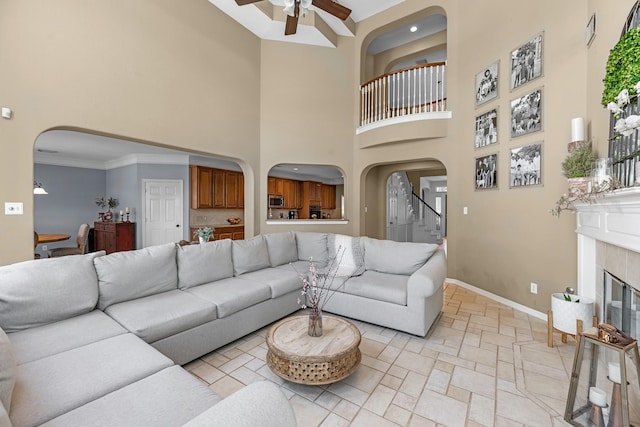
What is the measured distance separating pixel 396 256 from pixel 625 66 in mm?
2355

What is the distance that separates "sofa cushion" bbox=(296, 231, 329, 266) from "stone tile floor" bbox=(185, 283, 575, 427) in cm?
130

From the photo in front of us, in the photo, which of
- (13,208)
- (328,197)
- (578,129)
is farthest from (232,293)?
(328,197)

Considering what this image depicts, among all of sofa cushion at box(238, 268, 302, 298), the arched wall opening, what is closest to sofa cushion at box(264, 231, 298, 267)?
sofa cushion at box(238, 268, 302, 298)

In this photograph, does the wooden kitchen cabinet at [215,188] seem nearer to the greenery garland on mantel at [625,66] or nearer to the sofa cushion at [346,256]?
the sofa cushion at [346,256]

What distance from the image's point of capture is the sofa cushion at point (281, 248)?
373cm

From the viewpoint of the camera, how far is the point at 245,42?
15.9 feet

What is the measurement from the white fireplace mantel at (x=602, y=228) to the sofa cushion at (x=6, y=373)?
2885 millimetres

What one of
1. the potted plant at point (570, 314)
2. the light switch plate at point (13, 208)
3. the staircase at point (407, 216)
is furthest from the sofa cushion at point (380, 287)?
the staircase at point (407, 216)

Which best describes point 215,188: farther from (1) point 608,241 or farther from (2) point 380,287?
(1) point 608,241

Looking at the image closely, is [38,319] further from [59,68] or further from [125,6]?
[125,6]

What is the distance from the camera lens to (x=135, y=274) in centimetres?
240

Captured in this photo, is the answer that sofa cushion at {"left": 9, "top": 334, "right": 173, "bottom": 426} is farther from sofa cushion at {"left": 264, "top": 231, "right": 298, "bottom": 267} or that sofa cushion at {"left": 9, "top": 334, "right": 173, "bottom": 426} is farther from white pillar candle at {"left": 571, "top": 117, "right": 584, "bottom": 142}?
white pillar candle at {"left": 571, "top": 117, "right": 584, "bottom": 142}

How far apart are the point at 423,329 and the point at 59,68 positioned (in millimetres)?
4488

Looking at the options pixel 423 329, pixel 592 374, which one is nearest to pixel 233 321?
pixel 423 329
